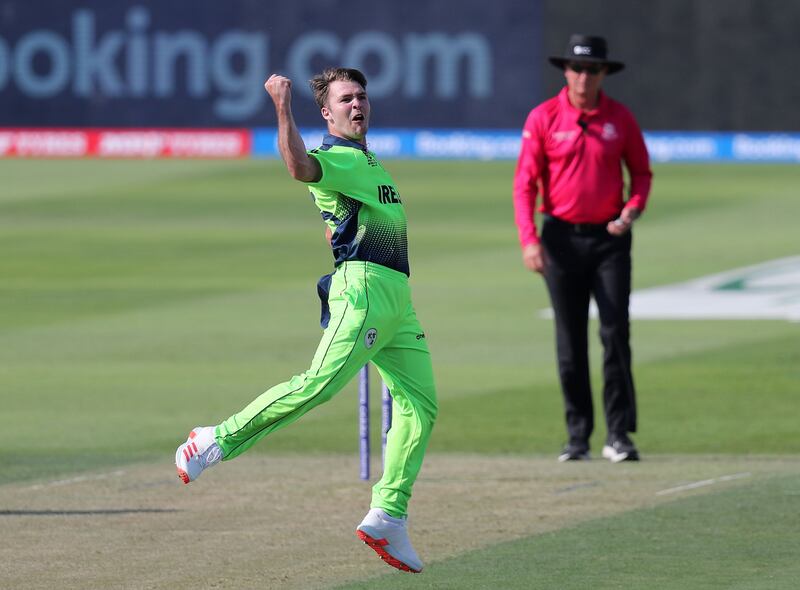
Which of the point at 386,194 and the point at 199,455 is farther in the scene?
the point at 386,194

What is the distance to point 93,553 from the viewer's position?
743 cm

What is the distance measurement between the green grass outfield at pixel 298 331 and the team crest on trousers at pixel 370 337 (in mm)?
938

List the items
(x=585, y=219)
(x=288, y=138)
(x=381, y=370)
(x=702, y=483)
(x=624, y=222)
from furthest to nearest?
(x=585, y=219), (x=624, y=222), (x=702, y=483), (x=381, y=370), (x=288, y=138)

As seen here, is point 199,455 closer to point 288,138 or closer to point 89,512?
point 288,138

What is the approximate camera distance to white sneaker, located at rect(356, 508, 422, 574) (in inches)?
266

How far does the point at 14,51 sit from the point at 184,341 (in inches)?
1084

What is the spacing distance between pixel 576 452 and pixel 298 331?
235 inches

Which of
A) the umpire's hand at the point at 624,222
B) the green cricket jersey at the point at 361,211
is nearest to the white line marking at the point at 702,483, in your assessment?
the umpire's hand at the point at 624,222

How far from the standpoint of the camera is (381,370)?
23.2 feet

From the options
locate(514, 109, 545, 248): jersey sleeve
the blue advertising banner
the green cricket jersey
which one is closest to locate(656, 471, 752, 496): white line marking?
locate(514, 109, 545, 248): jersey sleeve

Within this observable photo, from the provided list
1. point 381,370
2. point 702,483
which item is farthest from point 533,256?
point 381,370

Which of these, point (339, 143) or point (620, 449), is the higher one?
point (339, 143)

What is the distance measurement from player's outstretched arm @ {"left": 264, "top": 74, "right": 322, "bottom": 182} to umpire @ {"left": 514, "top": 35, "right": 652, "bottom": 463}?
338 centimetres

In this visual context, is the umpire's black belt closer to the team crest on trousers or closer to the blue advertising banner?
the team crest on trousers
